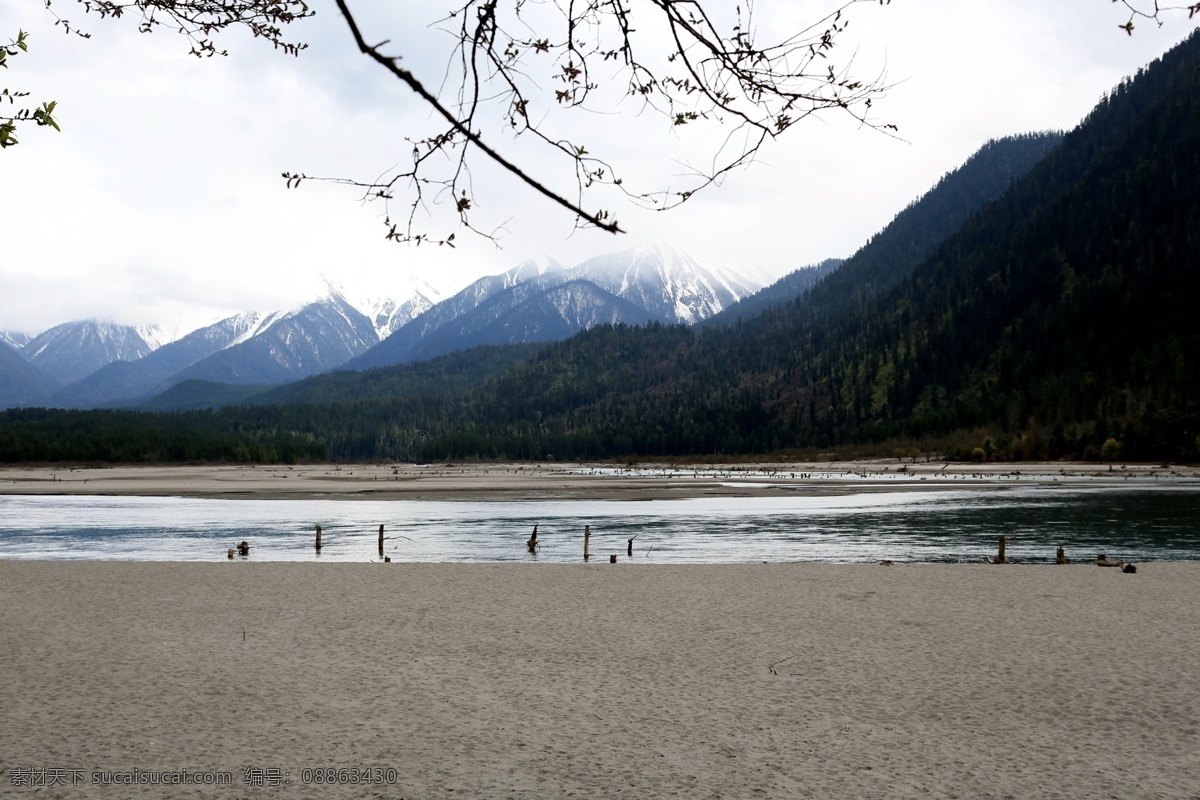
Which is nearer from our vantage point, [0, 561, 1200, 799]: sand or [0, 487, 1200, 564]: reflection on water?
[0, 561, 1200, 799]: sand

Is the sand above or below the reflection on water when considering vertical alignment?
above

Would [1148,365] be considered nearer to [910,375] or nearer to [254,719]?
[910,375]

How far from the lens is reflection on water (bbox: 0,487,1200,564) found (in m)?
33.0

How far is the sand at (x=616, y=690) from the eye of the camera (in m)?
8.78

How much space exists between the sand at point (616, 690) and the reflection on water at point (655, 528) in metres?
11.8

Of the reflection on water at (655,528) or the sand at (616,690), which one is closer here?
the sand at (616,690)

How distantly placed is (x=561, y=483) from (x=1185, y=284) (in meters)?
137

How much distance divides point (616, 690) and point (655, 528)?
3270 cm

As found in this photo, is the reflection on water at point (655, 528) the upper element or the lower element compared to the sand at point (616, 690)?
lower

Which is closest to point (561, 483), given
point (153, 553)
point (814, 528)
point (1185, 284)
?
point (814, 528)

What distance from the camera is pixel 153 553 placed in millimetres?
33625

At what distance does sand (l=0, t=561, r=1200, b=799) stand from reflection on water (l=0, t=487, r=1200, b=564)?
11.8 meters

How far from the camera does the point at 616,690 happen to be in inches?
474

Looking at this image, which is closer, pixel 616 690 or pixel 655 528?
pixel 616 690
